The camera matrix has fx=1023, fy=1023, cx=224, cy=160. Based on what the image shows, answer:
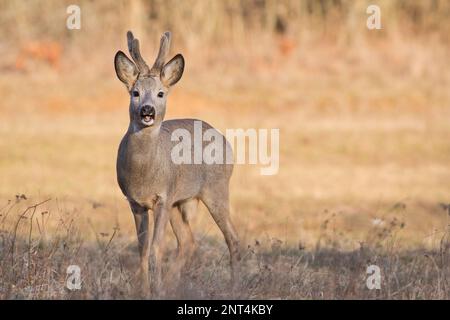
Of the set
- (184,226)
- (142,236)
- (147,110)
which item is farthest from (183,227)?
(147,110)

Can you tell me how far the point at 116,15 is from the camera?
29562mm

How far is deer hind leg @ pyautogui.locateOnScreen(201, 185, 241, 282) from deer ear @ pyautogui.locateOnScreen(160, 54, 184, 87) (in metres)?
1.26

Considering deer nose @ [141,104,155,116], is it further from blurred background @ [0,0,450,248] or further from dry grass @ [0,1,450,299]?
blurred background @ [0,0,450,248]

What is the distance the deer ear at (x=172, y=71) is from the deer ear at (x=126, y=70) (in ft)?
0.75

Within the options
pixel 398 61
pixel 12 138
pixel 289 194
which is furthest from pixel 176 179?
pixel 398 61

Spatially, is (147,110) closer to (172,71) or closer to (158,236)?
(172,71)

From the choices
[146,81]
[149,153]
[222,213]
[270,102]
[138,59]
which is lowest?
[222,213]

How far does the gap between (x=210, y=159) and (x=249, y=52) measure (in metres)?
19.6

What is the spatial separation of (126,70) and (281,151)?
1218 centimetres

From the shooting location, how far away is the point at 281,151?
799 inches

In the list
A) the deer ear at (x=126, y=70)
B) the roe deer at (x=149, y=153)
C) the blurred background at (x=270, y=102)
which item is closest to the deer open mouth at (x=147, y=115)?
the roe deer at (x=149, y=153)

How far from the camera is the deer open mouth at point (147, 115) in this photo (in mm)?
8008

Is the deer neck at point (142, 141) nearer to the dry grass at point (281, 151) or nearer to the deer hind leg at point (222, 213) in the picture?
the dry grass at point (281, 151)

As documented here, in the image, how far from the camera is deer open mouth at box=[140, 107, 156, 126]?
315 inches
